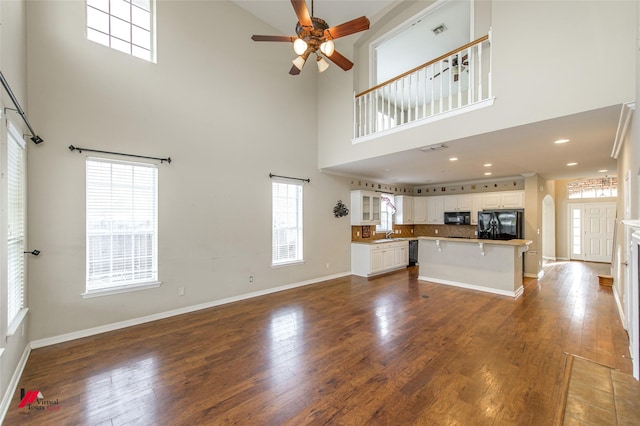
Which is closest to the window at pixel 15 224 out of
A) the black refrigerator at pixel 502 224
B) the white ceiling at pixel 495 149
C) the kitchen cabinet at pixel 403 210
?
the white ceiling at pixel 495 149

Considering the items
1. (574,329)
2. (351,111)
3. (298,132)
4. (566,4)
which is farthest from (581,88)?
(298,132)

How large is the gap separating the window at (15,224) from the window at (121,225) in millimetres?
623

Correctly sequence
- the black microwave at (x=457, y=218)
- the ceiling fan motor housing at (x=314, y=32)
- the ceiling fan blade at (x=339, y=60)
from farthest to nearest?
the black microwave at (x=457, y=218), the ceiling fan blade at (x=339, y=60), the ceiling fan motor housing at (x=314, y=32)

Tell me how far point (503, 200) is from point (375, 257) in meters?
3.77

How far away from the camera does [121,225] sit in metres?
3.56

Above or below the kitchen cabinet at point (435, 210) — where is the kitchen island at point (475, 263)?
below

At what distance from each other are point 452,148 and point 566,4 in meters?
1.95

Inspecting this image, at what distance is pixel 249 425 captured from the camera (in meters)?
1.86

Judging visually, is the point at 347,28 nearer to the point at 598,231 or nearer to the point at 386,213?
the point at 386,213

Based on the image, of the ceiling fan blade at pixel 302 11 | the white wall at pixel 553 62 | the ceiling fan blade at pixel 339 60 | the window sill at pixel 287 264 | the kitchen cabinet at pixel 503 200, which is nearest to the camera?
the ceiling fan blade at pixel 302 11

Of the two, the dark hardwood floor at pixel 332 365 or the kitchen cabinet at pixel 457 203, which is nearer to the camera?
the dark hardwood floor at pixel 332 365

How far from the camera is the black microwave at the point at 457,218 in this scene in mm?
7578

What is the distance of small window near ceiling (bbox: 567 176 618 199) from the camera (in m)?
8.34

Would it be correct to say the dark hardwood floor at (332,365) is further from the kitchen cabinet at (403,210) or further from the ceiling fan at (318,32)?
the kitchen cabinet at (403,210)
